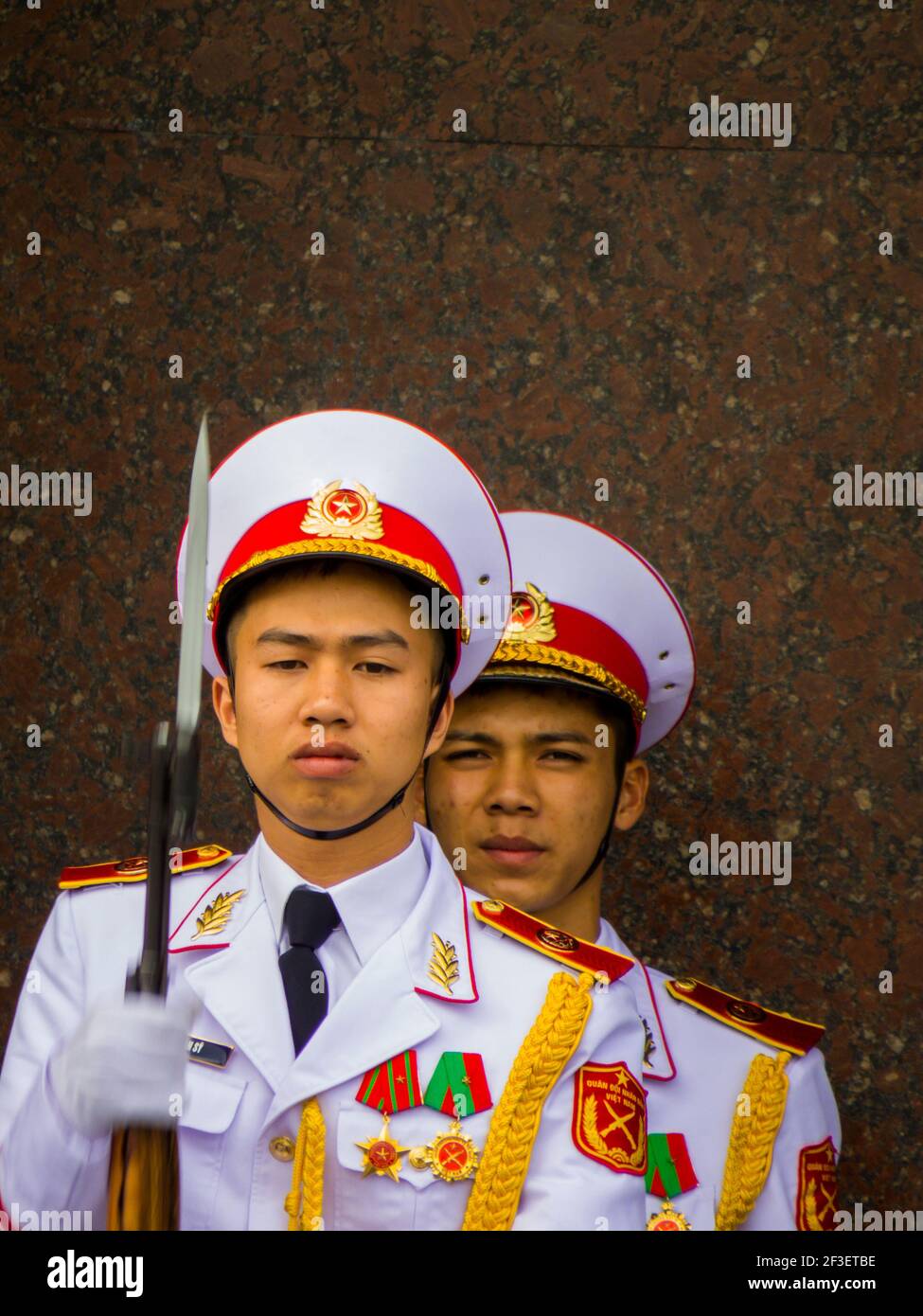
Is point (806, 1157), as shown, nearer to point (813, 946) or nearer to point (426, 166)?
point (813, 946)

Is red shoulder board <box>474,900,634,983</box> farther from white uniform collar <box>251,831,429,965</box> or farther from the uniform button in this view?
the uniform button

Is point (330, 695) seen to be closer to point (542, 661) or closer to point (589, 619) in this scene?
point (542, 661)

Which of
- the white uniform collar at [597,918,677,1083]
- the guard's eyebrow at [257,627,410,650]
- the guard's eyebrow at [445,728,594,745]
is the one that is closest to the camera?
the guard's eyebrow at [257,627,410,650]

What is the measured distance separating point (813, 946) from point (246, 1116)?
1.84 metres

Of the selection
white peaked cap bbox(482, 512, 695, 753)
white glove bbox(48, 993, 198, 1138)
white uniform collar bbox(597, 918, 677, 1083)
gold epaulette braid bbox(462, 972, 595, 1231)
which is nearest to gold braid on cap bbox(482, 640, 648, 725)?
white peaked cap bbox(482, 512, 695, 753)

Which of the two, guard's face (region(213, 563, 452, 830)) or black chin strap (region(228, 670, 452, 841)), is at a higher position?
guard's face (region(213, 563, 452, 830))

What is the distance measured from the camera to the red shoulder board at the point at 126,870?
3201 millimetres

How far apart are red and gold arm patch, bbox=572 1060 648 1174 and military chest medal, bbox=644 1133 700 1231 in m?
0.44

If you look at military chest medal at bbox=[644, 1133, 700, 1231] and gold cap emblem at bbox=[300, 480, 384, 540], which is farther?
military chest medal at bbox=[644, 1133, 700, 1231]

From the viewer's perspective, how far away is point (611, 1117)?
9.27 feet

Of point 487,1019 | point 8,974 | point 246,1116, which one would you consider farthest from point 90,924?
point 8,974

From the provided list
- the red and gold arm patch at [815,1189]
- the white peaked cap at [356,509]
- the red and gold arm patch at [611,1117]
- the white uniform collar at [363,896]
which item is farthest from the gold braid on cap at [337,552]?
the red and gold arm patch at [815,1189]

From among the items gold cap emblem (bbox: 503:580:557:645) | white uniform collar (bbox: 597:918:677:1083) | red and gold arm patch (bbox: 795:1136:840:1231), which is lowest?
red and gold arm patch (bbox: 795:1136:840:1231)

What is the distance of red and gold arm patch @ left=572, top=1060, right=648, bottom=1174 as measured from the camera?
2.78 metres
